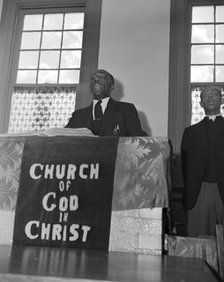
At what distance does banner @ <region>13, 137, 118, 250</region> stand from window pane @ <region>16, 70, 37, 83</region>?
2.76m

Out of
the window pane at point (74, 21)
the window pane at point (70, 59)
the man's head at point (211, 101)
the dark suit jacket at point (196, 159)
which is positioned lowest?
the dark suit jacket at point (196, 159)

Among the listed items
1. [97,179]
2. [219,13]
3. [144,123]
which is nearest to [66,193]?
[97,179]

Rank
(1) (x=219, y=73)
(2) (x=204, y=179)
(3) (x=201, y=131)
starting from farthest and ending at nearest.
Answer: (1) (x=219, y=73) → (3) (x=201, y=131) → (2) (x=204, y=179)

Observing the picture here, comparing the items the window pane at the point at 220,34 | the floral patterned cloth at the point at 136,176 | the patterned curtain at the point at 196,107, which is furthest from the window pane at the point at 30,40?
the floral patterned cloth at the point at 136,176

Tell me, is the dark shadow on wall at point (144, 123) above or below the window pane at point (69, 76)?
below

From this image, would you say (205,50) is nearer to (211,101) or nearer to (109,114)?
(211,101)

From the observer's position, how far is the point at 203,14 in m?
4.63

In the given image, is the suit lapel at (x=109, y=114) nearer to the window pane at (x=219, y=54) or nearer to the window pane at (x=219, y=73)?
the window pane at (x=219, y=73)

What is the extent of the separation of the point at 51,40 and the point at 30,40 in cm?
27

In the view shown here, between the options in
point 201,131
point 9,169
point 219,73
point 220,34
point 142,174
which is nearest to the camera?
point 142,174

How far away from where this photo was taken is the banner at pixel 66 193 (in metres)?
1.92

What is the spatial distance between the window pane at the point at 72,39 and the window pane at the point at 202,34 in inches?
53.4

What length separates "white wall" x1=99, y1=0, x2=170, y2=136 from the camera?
4285 millimetres

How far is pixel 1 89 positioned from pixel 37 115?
55 centimetres
